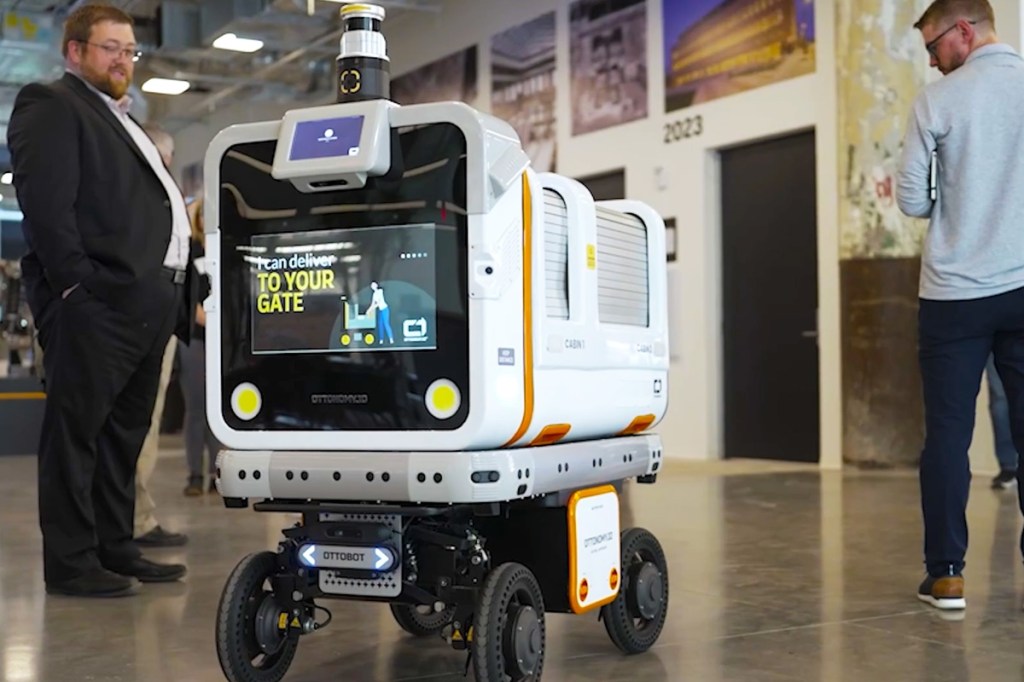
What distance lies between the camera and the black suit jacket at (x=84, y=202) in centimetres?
316

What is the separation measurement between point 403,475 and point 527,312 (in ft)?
1.10

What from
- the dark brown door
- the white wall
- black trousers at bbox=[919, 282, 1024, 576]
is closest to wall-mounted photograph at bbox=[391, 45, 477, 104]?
the white wall

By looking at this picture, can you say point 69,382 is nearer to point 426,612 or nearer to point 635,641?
point 426,612

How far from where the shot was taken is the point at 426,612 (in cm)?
273

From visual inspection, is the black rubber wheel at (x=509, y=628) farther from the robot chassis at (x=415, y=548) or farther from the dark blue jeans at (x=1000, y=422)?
the dark blue jeans at (x=1000, y=422)

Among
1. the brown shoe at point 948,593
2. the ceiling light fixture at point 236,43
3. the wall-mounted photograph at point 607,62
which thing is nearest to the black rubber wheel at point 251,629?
the brown shoe at point 948,593

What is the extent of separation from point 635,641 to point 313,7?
8.21 m

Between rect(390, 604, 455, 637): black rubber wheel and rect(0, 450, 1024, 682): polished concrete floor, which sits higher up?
rect(390, 604, 455, 637): black rubber wheel

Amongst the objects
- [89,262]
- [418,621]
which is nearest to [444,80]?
[89,262]

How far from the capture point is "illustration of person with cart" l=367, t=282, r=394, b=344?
212cm

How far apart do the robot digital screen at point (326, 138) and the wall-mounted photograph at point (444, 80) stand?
8.75m

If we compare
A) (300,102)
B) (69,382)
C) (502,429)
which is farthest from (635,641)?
(300,102)

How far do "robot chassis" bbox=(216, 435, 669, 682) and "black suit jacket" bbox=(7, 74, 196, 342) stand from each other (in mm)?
1198

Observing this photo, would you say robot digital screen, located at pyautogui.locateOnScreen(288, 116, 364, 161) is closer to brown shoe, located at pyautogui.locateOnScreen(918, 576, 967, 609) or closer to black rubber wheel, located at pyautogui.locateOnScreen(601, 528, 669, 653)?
black rubber wheel, located at pyautogui.locateOnScreen(601, 528, 669, 653)
